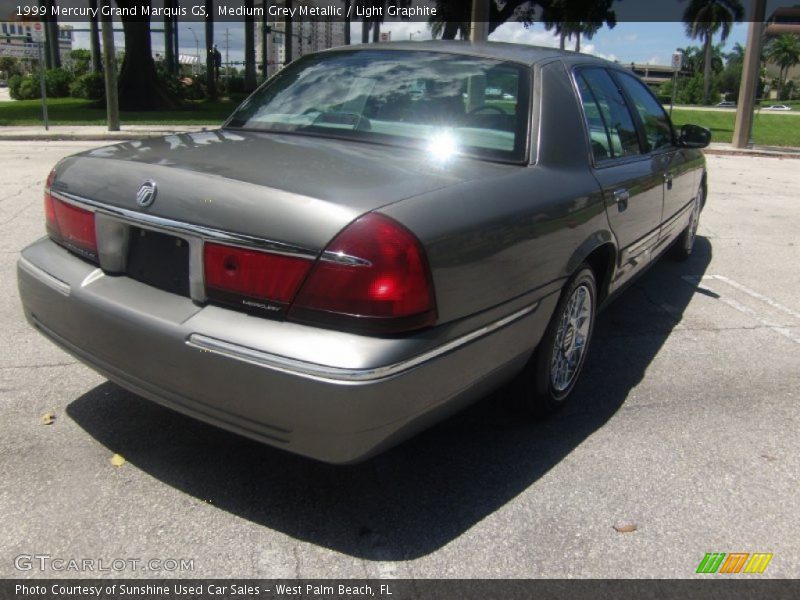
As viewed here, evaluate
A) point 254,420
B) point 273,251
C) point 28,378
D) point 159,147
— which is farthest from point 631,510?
point 28,378

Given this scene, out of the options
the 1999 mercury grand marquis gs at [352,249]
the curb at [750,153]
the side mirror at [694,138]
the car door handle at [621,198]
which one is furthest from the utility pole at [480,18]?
the car door handle at [621,198]

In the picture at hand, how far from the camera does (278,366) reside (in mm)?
2213

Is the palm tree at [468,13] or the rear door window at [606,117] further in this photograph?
the palm tree at [468,13]

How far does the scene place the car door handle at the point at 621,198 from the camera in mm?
3641

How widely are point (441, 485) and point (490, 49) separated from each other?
6.81 feet

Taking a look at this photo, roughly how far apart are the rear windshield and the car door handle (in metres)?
0.73

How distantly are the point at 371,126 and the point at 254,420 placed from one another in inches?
58.4

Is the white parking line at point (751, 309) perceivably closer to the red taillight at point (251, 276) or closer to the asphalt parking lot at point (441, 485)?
the asphalt parking lot at point (441, 485)

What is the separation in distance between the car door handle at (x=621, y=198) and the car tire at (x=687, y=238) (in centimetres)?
260

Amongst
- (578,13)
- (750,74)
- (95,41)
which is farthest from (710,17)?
(750,74)

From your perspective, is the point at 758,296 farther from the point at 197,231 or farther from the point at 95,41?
the point at 95,41

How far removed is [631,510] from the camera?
275 cm

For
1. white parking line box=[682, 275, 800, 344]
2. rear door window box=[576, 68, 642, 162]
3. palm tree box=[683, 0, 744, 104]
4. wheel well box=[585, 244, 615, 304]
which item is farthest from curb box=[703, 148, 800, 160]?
palm tree box=[683, 0, 744, 104]

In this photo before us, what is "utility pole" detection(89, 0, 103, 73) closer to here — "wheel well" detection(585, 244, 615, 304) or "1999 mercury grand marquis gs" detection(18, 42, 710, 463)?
"1999 mercury grand marquis gs" detection(18, 42, 710, 463)
